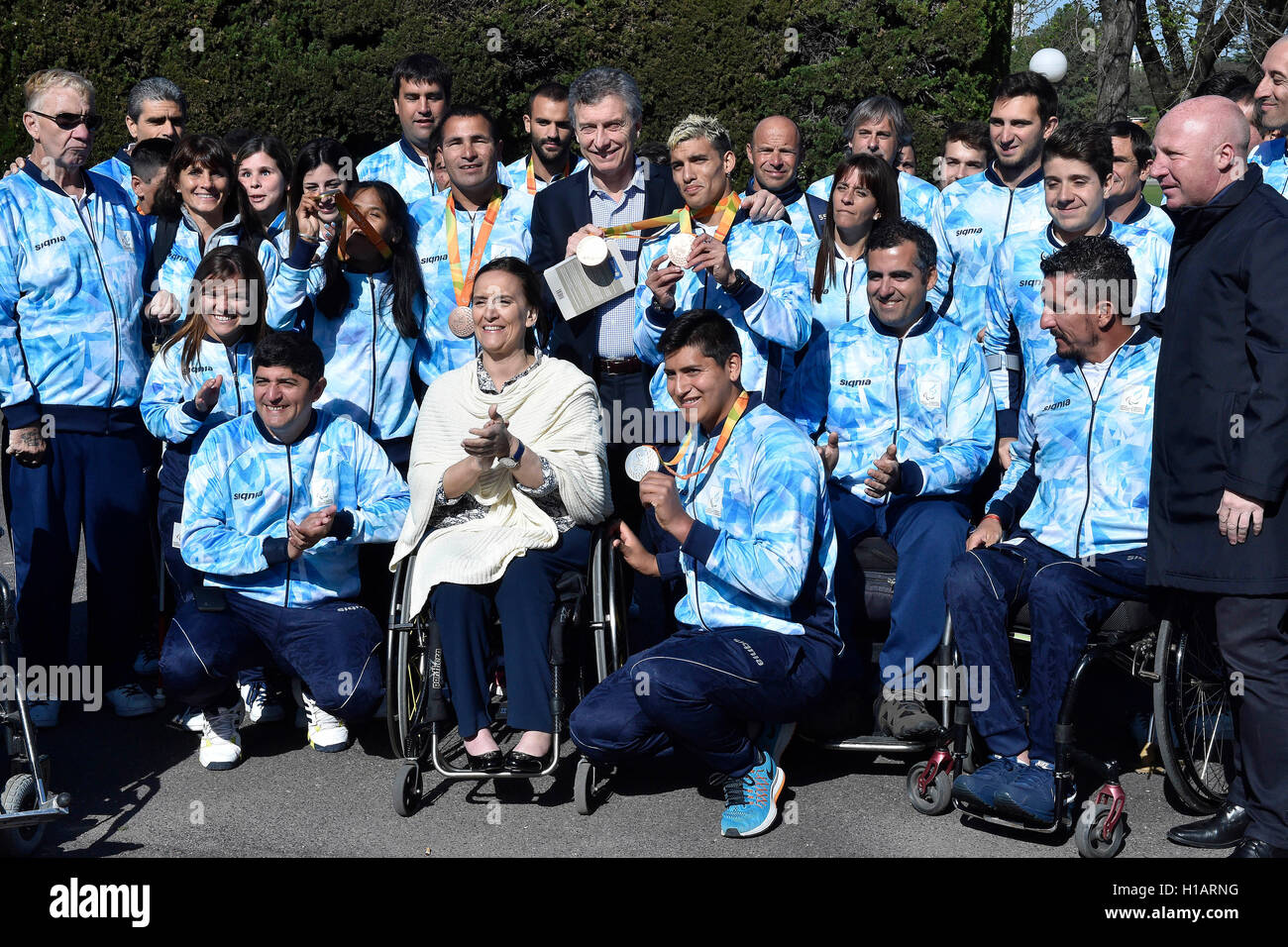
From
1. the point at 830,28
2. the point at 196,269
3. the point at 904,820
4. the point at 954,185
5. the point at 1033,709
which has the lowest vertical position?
the point at 904,820

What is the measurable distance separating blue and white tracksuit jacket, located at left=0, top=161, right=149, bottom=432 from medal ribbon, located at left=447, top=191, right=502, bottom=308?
1.30 metres

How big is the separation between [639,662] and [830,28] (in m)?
6.93

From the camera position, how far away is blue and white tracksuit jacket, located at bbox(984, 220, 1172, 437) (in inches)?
213

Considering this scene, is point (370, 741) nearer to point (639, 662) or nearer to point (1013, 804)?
point (639, 662)

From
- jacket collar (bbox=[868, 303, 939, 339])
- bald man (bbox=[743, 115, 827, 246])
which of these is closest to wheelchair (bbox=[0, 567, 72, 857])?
jacket collar (bbox=[868, 303, 939, 339])

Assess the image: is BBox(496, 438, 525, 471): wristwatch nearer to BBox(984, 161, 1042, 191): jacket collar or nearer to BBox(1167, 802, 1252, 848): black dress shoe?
BBox(1167, 802, 1252, 848): black dress shoe

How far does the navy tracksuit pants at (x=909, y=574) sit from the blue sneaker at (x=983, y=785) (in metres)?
0.46

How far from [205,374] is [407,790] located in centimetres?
187

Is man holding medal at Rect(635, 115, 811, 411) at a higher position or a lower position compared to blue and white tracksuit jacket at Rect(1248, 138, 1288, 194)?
lower

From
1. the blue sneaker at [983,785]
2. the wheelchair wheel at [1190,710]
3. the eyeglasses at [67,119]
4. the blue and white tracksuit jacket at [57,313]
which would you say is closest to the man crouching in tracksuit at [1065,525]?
the blue sneaker at [983,785]

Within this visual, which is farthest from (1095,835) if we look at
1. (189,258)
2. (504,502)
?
(189,258)

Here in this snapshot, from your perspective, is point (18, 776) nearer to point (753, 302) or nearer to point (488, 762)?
point (488, 762)

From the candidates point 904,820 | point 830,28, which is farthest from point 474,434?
point 830,28

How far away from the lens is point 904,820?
14.9ft
